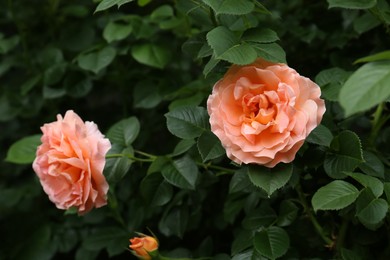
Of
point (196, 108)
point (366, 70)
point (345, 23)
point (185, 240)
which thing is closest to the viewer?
point (366, 70)

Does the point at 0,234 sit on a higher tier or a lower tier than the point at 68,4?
lower

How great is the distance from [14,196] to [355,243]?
777 millimetres

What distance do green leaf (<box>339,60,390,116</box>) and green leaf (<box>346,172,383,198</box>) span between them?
177 mm

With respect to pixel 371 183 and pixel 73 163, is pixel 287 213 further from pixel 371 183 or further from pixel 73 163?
pixel 73 163

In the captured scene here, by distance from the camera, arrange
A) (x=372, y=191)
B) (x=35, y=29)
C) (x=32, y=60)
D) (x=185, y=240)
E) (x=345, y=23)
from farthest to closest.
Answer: (x=35, y=29), (x=32, y=60), (x=185, y=240), (x=345, y=23), (x=372, y=191)

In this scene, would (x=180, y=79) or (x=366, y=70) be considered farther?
(x=180, y=79)

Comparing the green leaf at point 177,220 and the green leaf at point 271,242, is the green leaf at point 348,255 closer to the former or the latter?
the green leaf at point 271,242

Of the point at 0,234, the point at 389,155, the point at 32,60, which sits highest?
the point at 389,155

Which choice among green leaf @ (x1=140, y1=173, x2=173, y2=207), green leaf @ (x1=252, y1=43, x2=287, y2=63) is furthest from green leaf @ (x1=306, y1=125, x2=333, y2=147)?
green leaf @ (x1=140, y1=173, x2=173, y2=207)

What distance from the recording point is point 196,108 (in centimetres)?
88

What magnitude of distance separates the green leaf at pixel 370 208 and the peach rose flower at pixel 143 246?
29cm

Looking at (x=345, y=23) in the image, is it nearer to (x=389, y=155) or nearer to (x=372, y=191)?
(x=389, y=155)

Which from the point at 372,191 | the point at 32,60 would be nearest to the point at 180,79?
the point at 32,60

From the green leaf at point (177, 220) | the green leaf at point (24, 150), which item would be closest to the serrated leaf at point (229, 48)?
the green leaf at point (177, 220)
